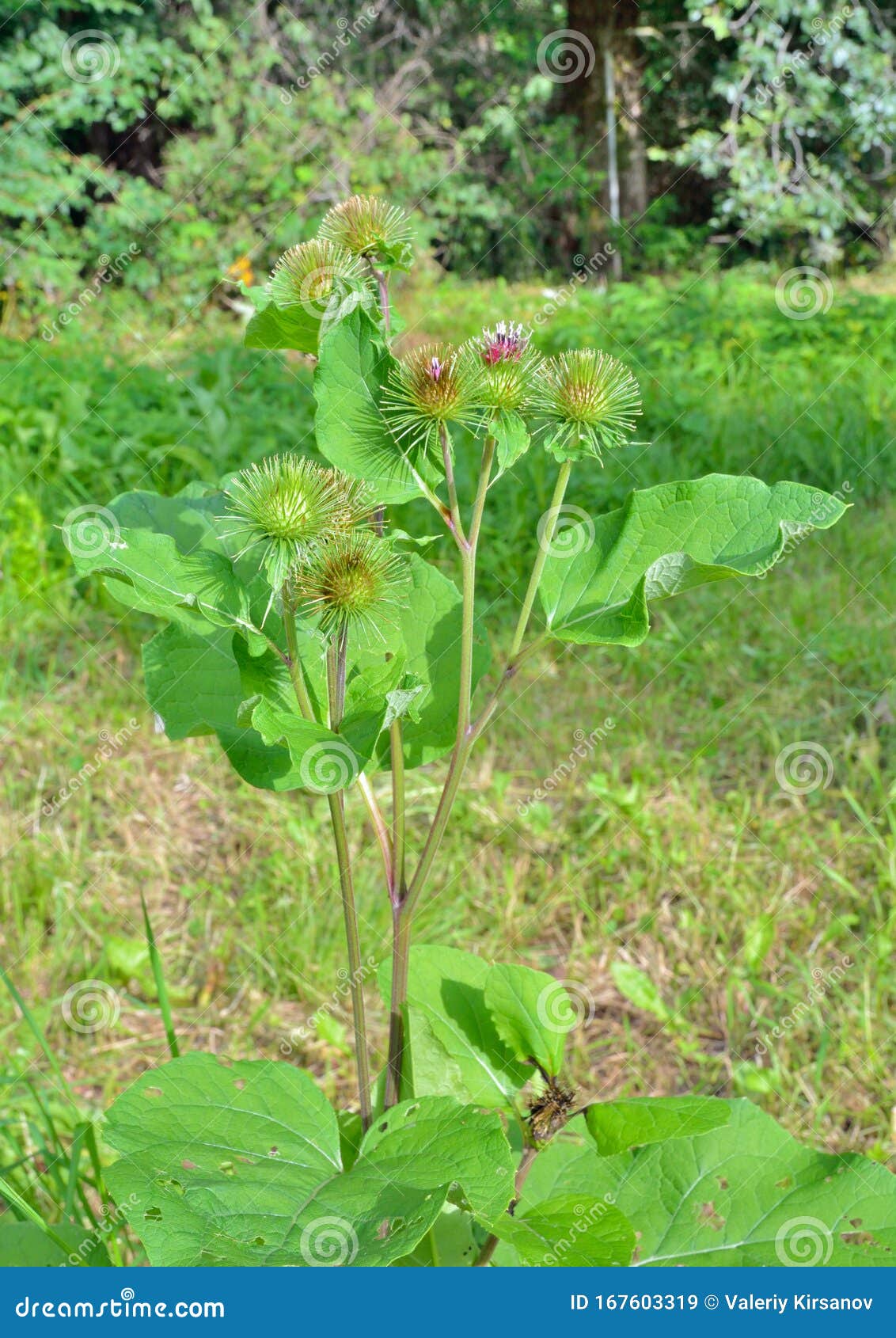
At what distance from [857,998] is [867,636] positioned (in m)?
1.20

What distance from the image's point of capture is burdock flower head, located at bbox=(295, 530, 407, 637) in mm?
891

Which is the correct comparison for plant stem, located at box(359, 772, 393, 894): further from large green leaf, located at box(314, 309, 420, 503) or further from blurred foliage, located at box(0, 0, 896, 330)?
blurred foliage, located at box(0, 0, 896, 330)

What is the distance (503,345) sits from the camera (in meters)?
0.93

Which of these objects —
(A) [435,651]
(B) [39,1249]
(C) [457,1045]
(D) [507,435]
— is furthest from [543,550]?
(B) [39,1249]

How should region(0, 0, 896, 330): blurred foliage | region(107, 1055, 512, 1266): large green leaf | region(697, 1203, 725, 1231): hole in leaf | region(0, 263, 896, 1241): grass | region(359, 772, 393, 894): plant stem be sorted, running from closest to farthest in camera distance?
1. region(107, 1055, 512, 1266): large green leaf
2. region(359, 772, 393, 894): plant stem
3. region(697, 1203, 725, 1231): hole in leaf
4. region(0, 263, 896, 1241): grass
5. region(0, 0, 896, 330): blurred foliage

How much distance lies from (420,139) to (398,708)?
9.29 metres

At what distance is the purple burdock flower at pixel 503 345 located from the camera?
0.93 metres

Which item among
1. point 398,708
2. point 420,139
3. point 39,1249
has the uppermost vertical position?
point 420,139

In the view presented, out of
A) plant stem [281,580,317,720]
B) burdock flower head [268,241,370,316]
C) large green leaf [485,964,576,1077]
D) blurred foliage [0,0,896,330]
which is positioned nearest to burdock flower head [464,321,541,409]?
burdock flower head [268,241,370,316]

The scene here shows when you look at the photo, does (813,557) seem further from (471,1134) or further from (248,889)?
(471,1134)

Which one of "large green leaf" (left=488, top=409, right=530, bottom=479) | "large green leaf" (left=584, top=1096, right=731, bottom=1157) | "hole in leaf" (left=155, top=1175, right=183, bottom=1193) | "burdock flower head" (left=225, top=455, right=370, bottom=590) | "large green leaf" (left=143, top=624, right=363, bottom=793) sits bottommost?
"hole in leaf" (left=155, top=1175, right=183, bottom=1193)

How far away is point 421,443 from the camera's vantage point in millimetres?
939

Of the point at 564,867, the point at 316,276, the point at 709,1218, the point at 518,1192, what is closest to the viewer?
the point at 316,276

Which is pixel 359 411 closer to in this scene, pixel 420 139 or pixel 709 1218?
pixel 709 1218
